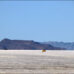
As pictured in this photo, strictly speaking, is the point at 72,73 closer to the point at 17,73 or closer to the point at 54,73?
the point at 54,73

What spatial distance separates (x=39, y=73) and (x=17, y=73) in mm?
1605

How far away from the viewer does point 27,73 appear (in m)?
21.4

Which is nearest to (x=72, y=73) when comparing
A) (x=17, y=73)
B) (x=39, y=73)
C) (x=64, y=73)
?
(x=64, y=73)

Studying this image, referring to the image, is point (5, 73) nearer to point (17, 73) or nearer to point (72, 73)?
point (17, 73)

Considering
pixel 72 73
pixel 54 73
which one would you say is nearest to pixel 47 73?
pixel 54 73

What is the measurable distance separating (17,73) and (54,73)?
272 cm

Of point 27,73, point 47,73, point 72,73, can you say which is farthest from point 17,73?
point 72,73

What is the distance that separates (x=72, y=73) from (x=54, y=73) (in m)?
1.32

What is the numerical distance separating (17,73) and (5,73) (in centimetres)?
87

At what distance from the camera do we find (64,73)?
2159cm

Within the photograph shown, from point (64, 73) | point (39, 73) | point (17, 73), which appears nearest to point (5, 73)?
point (17, 73)

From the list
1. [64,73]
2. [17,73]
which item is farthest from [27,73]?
[64,73]

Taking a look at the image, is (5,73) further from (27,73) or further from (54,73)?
(54,73)

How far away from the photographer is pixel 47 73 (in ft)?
70.3
